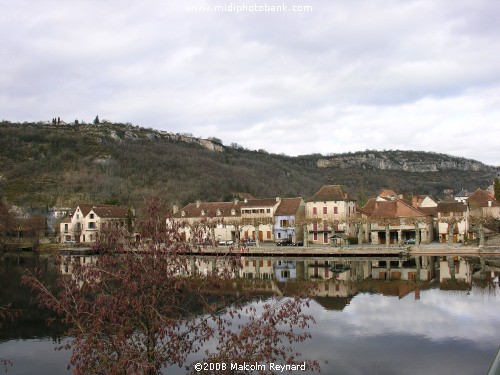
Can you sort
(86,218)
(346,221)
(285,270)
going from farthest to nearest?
(86,218)
(346,221)
(285,270)

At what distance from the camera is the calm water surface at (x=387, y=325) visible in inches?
709

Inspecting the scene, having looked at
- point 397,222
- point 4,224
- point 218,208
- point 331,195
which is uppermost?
point 331,195

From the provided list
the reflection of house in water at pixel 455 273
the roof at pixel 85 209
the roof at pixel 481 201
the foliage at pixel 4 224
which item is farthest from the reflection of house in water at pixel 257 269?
the foliage at pixel 4 224

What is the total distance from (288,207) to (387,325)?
46.7 m

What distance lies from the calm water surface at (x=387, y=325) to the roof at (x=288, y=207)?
27321 millimetres

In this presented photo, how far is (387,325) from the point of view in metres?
23.1

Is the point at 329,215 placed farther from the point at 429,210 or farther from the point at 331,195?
the point at 429,210

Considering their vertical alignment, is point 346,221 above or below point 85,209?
below

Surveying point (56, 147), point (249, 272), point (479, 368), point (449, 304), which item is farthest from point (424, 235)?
point (56, 147)

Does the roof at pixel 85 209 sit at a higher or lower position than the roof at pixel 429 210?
higher

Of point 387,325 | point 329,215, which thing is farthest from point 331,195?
point 387,325

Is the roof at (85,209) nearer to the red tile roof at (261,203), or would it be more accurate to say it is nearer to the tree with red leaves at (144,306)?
the red tile roof at (261,203)

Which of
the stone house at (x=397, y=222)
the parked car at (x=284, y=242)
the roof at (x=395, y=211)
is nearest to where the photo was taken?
the stone house at (x=397, y=222)

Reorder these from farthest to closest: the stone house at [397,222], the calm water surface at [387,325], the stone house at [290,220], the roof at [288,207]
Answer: the roof at [288,207]
the stone house at [290,220]
the stone house at [397,222]
the calm water surface at [387,325]
